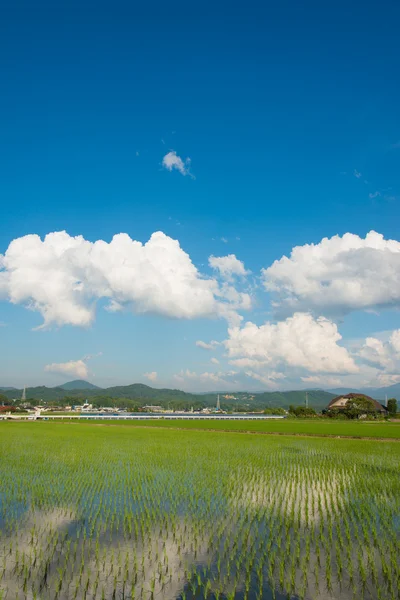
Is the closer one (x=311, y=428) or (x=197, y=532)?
(x=197, y=532)

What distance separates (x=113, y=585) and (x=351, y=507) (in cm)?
824

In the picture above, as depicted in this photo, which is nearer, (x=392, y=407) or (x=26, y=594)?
(x=26, y=594)

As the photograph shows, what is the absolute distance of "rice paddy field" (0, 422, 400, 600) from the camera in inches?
274

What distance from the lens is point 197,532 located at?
9.66 m

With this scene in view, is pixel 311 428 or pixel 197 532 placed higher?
pixel 197 532

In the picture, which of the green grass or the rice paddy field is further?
the green grass

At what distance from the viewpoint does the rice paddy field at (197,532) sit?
6969 millimetres

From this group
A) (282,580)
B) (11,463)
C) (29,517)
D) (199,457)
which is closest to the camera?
(282,580)

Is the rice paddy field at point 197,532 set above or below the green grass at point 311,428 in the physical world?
above

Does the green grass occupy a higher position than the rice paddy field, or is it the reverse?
the rice paddy field

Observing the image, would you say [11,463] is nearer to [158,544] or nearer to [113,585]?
[158,544]

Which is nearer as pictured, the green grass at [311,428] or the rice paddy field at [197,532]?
the rice paddy field at [197,532]

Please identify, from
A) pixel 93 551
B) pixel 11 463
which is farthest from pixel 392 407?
pixel 93 551

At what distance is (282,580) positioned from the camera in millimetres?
7207
